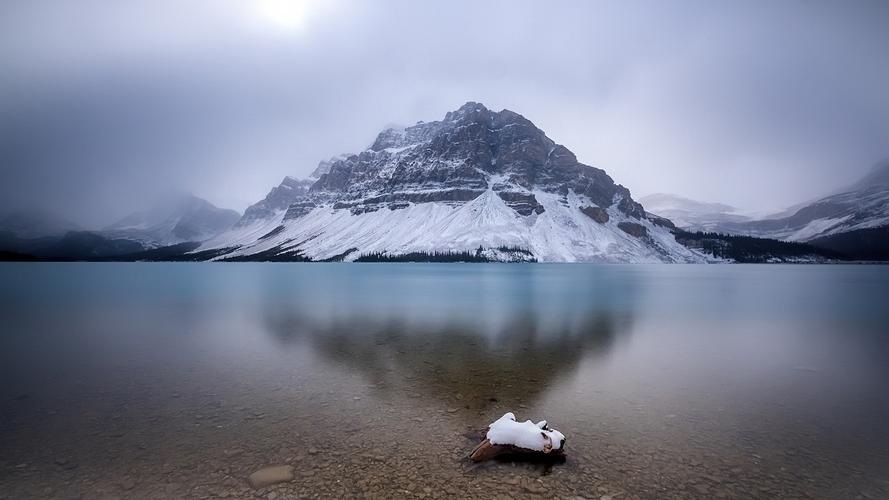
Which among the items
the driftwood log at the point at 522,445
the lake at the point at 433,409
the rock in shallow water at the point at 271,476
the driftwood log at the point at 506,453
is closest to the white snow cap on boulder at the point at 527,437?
the driftwood log at the point at 522,445

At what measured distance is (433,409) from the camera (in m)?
17.1

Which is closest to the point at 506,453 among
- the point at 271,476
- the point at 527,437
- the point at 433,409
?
the point at 527,437

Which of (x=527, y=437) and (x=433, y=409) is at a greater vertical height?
(x=527, y=437)

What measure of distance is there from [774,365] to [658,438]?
647 inches

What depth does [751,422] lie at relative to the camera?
1611 centimetres

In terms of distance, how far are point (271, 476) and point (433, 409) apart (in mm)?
7000

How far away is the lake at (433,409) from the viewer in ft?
38.2

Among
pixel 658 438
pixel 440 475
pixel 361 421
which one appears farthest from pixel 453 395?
pixel 658 438

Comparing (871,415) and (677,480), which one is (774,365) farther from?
(677,480)

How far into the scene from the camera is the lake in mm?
11656

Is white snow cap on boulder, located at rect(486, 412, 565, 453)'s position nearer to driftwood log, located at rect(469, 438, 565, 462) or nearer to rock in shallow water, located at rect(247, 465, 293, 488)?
driftwood log, located at rect(469, 438, 565, 462)

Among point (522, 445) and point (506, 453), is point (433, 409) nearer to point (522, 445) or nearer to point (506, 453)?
point (506, 453)

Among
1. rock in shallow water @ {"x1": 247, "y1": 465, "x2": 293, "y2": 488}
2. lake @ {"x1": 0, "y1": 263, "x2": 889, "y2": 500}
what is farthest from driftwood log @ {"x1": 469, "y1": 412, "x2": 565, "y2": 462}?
rock in shallow water @ {"x1": 247, "y1": 465, "x2": 293, "y2": 488}

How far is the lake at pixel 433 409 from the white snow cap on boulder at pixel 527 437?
0.57m
